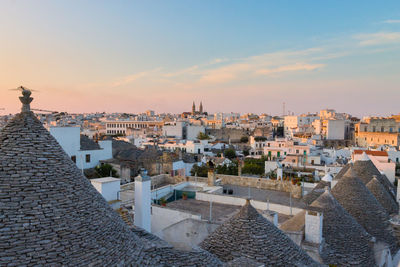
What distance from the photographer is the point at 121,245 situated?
4.02 metres

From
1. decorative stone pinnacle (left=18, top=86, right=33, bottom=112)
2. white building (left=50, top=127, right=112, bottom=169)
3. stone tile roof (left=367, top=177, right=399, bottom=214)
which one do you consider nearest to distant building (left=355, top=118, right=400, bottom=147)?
stone tile roof (left=367, top=177, right=399, bottom=214)

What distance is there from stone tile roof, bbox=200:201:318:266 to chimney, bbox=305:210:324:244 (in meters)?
1.68

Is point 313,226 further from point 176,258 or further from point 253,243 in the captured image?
point 176,258

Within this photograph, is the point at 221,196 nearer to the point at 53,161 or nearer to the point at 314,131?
the point at 53,161

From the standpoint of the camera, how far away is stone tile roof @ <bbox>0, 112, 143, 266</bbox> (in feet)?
11.0

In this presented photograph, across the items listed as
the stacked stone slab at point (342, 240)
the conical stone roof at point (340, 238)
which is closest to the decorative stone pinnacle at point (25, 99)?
the conical stone roof at point (340, 238)

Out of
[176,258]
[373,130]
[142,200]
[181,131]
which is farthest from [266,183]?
[373,130]

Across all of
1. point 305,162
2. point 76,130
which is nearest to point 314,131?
point 305,162

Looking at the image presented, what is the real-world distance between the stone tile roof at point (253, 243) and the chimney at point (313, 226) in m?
1.68

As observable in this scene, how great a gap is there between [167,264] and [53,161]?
7.39 ft

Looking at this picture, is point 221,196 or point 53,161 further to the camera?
point 221,196

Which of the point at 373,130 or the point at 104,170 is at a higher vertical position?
the point at 373,130

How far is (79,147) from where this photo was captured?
2053 cm

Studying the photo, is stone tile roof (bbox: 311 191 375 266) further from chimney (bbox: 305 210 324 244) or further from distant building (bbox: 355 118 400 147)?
distant building (bbox: 355 118 400 147)
